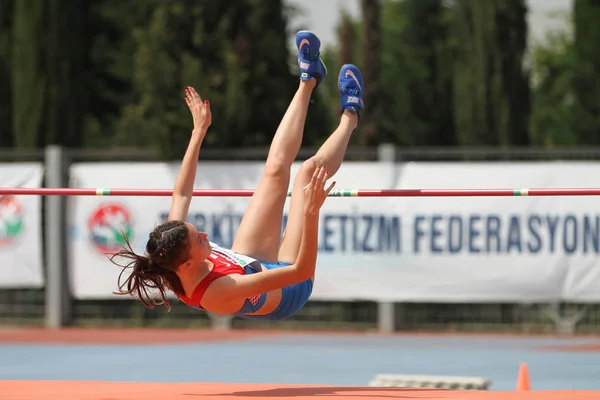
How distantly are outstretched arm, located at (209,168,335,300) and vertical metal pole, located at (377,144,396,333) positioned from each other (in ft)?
24.8

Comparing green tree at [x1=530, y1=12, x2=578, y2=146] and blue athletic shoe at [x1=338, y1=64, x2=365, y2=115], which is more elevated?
green tree at [x1=530, y1=12, x2=578, y2=146]

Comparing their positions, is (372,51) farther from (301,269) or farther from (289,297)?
(301,269)

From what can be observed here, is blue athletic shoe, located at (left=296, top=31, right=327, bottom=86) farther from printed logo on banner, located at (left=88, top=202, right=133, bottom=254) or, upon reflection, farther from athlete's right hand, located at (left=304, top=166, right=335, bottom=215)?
printed logo on banner, located at (left=88, top=202, right=133, bottom=254)

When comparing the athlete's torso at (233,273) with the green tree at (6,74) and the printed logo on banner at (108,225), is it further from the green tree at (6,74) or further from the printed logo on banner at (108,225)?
the green tree at (6,74)

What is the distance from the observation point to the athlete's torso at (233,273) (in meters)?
6.14

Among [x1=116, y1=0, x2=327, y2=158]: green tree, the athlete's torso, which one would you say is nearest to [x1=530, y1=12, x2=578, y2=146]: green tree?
[x1=116, y1=0, x2=327, y2=158]: green tree

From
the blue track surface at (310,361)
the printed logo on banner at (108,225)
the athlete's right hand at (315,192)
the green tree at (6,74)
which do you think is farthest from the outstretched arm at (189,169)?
the green tree at (6,74)

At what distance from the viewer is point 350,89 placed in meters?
7.34

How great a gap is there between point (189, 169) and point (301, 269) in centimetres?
124

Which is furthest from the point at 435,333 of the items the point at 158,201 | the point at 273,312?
the point at 273,312

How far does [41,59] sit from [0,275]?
15.9 ft

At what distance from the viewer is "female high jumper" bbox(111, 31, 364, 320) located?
5.85 metres

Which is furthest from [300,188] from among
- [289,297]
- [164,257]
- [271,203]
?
[164,257]

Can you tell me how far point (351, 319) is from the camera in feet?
45.7
